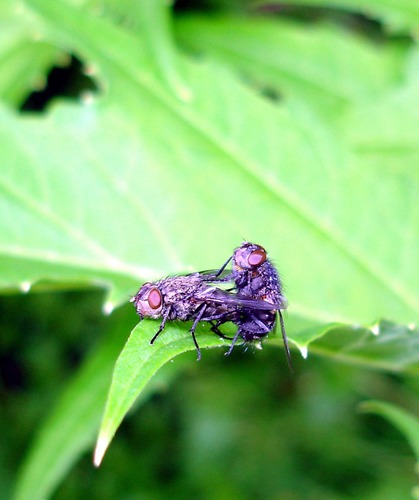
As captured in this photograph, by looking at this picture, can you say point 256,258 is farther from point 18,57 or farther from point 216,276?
point 18,57

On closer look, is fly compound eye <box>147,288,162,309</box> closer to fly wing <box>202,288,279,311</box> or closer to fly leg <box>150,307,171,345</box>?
fly leg <box>150,307,171,345</box>

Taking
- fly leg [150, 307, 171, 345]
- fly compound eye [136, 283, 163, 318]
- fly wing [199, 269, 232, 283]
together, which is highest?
fly wing [199, 269, 232, 283]

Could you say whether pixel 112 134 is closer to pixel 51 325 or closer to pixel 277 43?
pixel 277 43

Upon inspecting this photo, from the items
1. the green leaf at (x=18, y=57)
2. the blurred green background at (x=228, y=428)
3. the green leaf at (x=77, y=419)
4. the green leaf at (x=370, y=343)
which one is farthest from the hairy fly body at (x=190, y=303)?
the blurred green background at (x=228, y=428)

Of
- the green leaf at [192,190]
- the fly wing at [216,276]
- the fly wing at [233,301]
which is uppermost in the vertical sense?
the green leaf at [192,190]

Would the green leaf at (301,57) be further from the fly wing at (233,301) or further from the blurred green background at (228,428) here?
the blurred green background at (228,428)

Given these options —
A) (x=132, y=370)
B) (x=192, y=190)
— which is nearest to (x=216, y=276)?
(x=192, y=190)

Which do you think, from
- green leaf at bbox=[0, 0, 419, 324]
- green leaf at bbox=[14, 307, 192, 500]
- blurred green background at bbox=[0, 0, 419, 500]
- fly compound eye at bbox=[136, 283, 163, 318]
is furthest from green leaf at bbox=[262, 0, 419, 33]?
fly compound eye at bbox=[136, 283, 163, 318]
